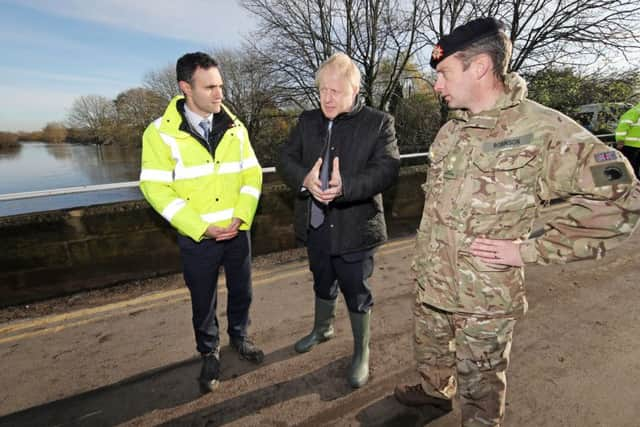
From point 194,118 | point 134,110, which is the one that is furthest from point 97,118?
point 194,118

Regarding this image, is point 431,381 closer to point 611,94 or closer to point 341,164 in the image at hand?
point 341,164

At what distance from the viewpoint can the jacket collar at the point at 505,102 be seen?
1.37 meters

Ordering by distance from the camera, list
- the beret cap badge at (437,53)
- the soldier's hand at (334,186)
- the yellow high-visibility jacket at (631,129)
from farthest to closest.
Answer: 1. the yellow high-visibility jacket at (631,129)
2. the soldier's hand at (334,186)
3. the beret cap badge at (437,53)

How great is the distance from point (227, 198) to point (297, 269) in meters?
1.93

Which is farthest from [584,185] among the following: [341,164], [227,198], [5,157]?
[5,157]

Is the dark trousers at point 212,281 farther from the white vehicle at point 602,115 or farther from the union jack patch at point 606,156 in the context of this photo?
the white vehicle at point 602,115

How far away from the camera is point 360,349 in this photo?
2287 millimetres

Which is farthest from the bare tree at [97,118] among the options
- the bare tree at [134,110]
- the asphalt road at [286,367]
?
the asphalt road at [286,367]

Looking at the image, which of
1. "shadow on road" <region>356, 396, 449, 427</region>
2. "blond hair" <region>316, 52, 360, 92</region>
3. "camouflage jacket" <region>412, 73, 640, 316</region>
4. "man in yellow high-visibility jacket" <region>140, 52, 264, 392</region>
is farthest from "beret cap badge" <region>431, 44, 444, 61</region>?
"shadow on road" <region>356, 396, 449, 427</region>

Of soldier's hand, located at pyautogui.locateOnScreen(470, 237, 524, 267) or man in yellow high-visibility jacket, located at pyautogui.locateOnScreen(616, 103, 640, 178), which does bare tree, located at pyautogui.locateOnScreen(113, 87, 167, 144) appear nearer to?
man in yellow high-visibility jacket, located at pyautogui.locateOnScreen(616, 103, 640, 178)

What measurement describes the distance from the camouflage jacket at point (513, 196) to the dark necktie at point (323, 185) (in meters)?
0.65

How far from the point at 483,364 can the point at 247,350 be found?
1.67m

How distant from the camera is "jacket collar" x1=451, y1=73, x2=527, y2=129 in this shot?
137cm

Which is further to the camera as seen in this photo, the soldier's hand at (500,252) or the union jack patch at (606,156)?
the soldier's hand at (500,252)
